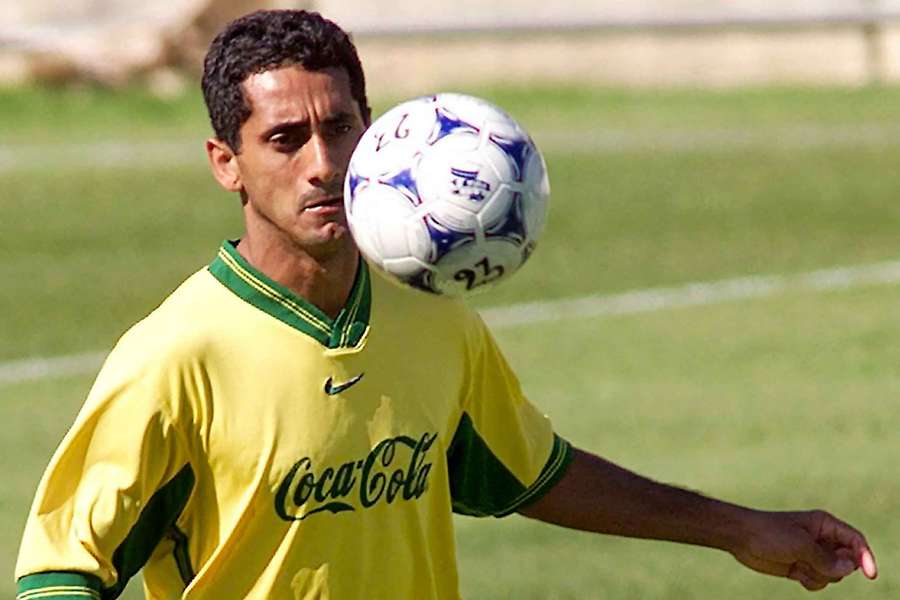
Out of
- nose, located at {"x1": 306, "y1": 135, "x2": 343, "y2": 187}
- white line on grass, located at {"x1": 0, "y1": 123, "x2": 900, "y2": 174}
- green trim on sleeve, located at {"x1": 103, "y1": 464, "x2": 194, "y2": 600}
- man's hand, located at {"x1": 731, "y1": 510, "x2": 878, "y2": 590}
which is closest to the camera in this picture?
green trim on sleeve, located at {"x1": 103, "y1": 464, "x2": 194, "y2": 600}

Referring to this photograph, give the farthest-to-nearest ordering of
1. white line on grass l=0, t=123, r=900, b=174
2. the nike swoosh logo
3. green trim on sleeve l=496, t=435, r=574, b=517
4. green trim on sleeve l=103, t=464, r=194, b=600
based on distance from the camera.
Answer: white line on grass l=0, t=123, r=900, b=174 < green trim on sleeve l=496, t=435, r=574, b=517 < the nike swoosh logo < green trim on sleeve l=103, t=464, r=194, b=600

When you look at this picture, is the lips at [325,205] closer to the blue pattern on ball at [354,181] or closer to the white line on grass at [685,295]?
the blue pattern on ball at [354,181]

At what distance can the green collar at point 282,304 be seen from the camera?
4.78 m

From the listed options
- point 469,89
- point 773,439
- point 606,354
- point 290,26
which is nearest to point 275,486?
point 290,26

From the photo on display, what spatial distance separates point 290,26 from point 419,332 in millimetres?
720

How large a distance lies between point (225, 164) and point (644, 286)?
10578mm

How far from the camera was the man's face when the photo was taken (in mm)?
4652

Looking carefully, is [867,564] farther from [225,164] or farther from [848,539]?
[225,164]

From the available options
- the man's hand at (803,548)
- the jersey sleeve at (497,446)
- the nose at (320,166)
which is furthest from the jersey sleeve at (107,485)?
the man's hand at (803,548)

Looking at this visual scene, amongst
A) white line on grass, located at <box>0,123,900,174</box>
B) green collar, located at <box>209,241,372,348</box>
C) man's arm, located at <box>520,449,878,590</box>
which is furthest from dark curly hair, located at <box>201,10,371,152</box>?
white line on grass, located at <box>0,123,900,174</box>

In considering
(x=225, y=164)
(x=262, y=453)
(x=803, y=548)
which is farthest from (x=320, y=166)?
(x=803, y=548)

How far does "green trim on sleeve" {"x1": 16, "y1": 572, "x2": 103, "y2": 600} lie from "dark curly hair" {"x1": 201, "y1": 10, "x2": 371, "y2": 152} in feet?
3.08

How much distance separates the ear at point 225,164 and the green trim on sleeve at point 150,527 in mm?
620

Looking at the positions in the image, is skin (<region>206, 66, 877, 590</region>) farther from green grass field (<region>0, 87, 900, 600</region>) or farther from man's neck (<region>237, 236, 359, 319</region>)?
green grass field (<region>0, 87, 900, 600</region>)
